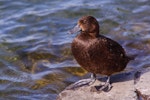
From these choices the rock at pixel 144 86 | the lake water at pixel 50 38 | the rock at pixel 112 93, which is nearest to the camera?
the rock at pixel 144 86

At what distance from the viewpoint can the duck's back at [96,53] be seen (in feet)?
16.1

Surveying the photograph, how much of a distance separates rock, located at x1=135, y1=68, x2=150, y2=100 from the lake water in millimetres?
1415

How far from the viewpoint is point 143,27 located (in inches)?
336

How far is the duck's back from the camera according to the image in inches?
193

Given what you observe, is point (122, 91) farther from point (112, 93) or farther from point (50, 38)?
point (50, 38)

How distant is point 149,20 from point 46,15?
239 cm

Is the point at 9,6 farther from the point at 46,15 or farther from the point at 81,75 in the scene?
the point at 81,75

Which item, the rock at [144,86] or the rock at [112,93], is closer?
the rock at [144,86]

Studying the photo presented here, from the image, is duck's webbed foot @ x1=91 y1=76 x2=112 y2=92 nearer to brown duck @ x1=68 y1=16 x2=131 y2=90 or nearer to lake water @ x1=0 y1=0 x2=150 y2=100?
brown duck @ x1=68 y1=16 x2=131 y2=90

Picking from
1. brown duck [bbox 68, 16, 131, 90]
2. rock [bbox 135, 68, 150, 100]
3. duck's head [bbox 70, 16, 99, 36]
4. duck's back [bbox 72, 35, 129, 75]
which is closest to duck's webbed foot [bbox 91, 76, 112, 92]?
brown duck [bbox 68, 16, 131, 90]

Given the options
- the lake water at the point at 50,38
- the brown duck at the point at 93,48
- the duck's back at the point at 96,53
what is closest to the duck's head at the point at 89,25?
the brown duck at the point at 93,48

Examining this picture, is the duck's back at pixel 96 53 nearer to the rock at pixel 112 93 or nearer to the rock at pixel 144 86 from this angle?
the rock at pixel 112 93

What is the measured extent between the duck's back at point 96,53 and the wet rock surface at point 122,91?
269mm

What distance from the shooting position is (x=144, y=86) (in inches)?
196
